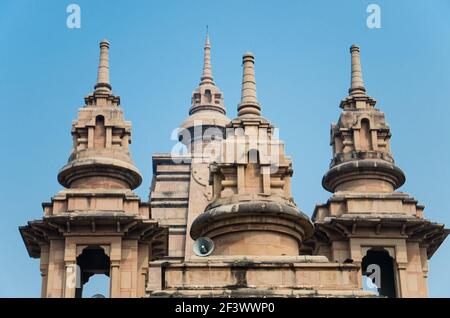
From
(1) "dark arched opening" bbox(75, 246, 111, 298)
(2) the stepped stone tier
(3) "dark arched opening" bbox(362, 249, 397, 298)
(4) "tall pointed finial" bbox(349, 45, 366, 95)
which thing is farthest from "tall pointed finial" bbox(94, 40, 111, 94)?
(3) "dark arched opening" bbox(362, 249, 397, 298)

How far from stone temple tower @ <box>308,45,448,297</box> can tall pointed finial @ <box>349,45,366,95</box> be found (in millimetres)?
1896

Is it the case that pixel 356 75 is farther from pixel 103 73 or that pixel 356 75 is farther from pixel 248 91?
pixel 248 91

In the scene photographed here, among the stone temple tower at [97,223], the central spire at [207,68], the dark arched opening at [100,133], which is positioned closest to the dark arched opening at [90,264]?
the stone temple tower at [97,223]

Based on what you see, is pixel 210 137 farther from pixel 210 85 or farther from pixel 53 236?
pixel 53 236

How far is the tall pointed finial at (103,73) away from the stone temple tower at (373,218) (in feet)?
40.6

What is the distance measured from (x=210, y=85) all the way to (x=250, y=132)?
4258 centimetres

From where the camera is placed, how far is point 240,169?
34.5m

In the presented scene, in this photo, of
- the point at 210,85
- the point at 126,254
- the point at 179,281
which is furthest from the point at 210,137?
the point at 179,281

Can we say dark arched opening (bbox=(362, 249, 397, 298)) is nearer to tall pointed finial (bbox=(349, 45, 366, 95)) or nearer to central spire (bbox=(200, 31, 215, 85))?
tall pointed finial (bbox=(349, 45, 366, 95))

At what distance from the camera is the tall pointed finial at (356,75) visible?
178 feet

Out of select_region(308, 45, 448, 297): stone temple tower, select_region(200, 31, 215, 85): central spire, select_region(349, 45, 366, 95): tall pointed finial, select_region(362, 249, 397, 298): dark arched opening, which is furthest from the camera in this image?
select_region(200, 31, 215, 85): central spire

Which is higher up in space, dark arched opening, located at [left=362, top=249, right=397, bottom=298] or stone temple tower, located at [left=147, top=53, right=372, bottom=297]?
dark arched opening, located at [left=362, top=249, right=397, bottom=298]

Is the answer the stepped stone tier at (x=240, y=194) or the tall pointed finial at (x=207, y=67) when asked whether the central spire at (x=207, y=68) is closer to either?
the tall pointed finial at (x=207, y=67)

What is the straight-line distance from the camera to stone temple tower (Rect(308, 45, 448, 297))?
158 ft
